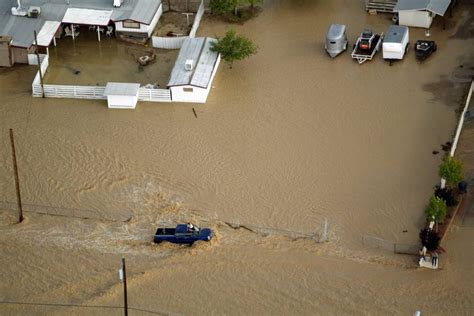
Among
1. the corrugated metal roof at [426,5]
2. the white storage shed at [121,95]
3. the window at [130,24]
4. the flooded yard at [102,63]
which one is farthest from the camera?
the corrugated metal roof at [426,5]

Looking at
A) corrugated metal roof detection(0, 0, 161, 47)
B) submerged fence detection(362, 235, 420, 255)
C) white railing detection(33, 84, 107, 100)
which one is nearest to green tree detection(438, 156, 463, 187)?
submerged fence detection(362, 235, 420, 255)

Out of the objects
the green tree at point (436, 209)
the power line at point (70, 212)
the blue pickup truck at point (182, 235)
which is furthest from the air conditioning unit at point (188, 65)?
the green tree at point (436, 209)

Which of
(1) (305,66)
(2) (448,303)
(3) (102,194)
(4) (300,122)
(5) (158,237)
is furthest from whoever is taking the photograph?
(1) (305,66)

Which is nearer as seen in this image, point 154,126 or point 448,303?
point 448,303

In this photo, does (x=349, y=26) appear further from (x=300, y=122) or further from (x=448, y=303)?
(x=448, y=303)

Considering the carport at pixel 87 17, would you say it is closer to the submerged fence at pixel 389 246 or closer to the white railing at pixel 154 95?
the white railing at pixel 154 95

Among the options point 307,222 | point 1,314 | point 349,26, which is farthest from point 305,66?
point 1,314

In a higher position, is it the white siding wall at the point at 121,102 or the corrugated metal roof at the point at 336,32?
the corrugated metal roof at the point at 336,32
